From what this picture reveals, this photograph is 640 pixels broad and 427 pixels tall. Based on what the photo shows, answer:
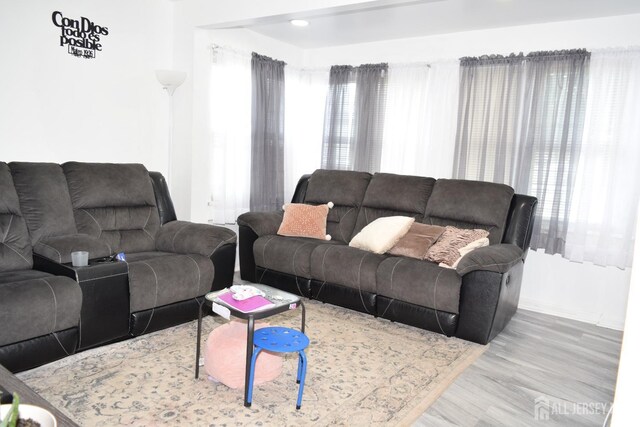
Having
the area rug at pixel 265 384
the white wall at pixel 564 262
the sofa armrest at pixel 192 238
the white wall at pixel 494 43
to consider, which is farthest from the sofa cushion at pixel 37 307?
the white wall at pixel 494 43

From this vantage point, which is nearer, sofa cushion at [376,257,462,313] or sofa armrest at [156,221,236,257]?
sofa cushion at [376,257,462,313]

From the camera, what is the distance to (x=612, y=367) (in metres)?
2.86

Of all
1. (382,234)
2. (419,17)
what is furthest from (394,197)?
(419,17)

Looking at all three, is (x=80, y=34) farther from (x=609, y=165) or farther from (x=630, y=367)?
(x=609, y=165)

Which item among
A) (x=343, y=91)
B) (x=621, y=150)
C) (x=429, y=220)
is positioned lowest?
(x=429, y=220)

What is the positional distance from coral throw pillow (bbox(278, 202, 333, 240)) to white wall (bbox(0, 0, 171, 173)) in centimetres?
130

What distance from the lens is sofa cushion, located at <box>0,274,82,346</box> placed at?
2.13 m

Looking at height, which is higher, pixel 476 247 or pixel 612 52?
pixel 612 52

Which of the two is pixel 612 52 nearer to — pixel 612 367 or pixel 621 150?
pixel 621 150

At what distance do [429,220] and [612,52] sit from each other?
194 centimetres

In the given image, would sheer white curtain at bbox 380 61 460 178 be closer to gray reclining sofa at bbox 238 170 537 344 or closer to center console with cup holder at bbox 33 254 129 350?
gray reclining sofa at bbox 238 170 537 344

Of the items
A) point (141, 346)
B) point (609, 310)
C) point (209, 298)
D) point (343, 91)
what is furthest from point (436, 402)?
point (343, 91)

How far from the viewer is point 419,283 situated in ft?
10.2


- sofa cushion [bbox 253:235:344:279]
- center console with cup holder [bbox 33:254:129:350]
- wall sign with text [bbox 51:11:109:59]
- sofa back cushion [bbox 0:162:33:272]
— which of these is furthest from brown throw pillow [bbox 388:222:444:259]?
wall sign with text [bbox 51:11:109:59]
